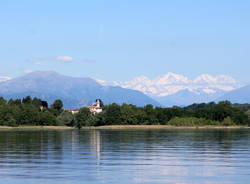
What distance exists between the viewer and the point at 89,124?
19000 centimetres

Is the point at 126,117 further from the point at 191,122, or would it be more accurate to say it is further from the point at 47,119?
the point at 47,119

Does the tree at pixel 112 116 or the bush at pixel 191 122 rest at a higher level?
the tree at pixel 112 116

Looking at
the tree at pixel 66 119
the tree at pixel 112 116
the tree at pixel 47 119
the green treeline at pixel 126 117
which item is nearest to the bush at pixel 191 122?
the green treeline at pixel 126 117

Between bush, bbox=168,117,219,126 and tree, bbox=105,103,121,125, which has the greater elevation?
tree, bbox=105,103,121,125

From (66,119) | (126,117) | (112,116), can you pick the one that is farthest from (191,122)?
(66,119)

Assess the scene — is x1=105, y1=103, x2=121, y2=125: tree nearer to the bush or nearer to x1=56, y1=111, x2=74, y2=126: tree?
x1=56, y1=111, x2=74, y2=126: tree

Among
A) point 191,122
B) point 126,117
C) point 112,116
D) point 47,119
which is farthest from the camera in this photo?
point 126,117

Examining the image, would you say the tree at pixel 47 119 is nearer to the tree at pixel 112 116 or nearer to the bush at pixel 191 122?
the tree at pixel 112 116

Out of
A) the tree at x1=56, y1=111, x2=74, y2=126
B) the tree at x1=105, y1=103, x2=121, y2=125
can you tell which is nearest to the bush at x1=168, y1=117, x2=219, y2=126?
the tree at x1=105, y1=103, x2=121, y2=125

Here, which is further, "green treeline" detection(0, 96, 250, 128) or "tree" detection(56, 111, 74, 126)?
"tree" detection(56, 111, 74, 126)

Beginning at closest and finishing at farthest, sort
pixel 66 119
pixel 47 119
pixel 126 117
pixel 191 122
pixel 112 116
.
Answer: pixel 191 122 → pixel 47 119 → pixel 112 116 → pixel 126 117 → pixel 66 119

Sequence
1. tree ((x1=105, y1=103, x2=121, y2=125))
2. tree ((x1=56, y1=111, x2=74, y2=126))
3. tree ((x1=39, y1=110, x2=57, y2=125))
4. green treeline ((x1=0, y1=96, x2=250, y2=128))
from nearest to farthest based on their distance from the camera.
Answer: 1. green treeline ((x1=0, y1=96, x2=250, y2=128))
2. tree ((x1=39, y1=110, x2=57, y2=125))
3. tree ((x1=105, y1=103, x2=121, y2=125))
4. tree ((x1=56, y1=111, x2=74, y2=126))

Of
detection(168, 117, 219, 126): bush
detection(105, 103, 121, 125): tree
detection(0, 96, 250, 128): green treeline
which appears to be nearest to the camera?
detection(168, 117, 219, 126): bush

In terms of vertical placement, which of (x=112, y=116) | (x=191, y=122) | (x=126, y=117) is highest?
(x=112, y=116)
